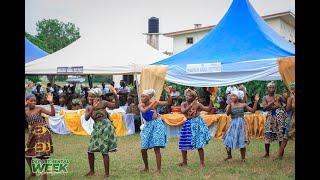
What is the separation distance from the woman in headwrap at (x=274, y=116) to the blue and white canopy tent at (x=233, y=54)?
0.43m

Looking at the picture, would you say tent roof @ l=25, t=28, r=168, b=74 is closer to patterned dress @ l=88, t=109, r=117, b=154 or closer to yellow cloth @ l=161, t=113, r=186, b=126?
yellow cloth @ l=161, t=113, r=186, b=126

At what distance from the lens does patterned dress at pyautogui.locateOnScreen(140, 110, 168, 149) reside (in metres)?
6.91

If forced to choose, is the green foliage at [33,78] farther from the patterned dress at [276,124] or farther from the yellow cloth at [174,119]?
the patterned dress at [276,124]

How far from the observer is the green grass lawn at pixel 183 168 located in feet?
21.8

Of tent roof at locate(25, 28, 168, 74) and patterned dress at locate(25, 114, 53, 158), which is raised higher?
tent roof at locate(25, 28, 168, 74)

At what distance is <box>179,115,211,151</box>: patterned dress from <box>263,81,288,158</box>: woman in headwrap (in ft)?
4.17

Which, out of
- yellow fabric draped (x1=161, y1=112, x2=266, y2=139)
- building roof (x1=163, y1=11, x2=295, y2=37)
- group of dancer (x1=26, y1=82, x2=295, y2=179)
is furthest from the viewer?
yellow fabric draped (x1=161, y1=112, x2=266, y2=139)

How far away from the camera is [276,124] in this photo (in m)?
8.02

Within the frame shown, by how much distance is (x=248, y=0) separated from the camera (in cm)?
897

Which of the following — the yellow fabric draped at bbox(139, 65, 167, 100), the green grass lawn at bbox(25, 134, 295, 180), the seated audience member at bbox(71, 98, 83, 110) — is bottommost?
the green grass lawn at bbox(25, 134, 295, 180)

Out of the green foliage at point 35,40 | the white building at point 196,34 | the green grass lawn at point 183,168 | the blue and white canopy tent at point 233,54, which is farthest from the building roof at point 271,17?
the green foliage at point 35,40

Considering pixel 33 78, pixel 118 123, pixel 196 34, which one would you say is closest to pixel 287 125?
→ pixel 196 34

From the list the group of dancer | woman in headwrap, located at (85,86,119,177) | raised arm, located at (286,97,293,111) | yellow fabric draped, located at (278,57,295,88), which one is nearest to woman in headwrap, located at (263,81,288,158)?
the group of dancer
